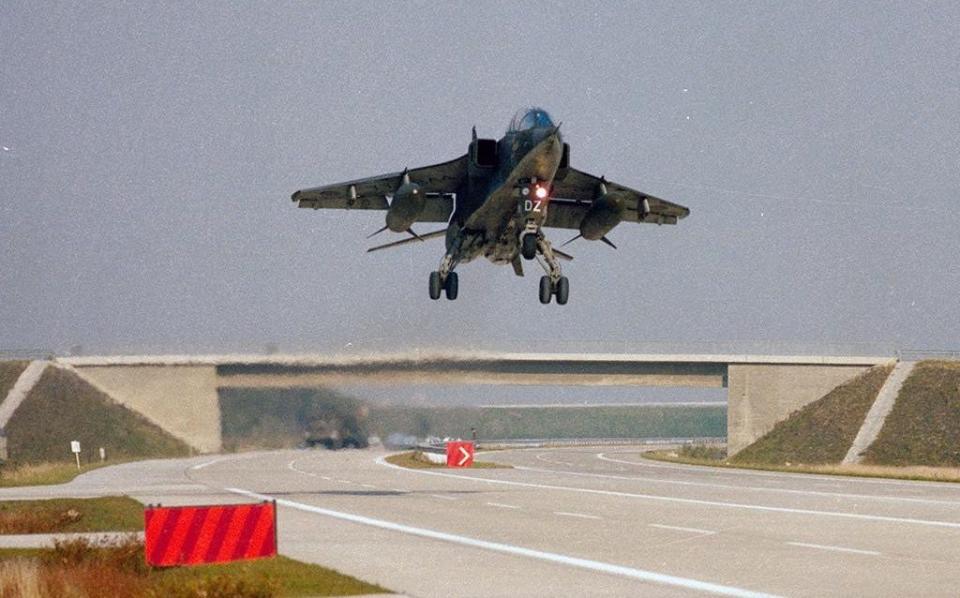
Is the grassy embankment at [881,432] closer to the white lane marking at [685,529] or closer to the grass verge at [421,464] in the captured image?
the grass verge at [421,464]

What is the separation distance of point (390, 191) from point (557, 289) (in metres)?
5.67

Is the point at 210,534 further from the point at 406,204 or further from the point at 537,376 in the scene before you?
the point at 537,376

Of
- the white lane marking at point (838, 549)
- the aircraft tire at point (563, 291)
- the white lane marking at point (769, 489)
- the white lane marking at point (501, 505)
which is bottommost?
the white lane marking at point (769, 489)

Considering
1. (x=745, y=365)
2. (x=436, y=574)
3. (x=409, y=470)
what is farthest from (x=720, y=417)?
(x=436, y=574)

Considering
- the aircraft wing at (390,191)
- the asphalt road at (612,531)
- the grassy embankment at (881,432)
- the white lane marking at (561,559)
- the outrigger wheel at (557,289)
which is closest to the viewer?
the white lane marking at (561,559)

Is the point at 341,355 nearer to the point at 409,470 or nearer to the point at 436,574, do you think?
the point at 409,470

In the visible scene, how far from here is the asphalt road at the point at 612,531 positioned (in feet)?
51.2

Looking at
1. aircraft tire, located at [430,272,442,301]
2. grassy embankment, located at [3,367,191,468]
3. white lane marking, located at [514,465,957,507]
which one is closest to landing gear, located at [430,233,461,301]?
aircraft tire, located at [430,272,442,301]

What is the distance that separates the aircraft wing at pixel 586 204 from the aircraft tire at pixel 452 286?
3.49 metres

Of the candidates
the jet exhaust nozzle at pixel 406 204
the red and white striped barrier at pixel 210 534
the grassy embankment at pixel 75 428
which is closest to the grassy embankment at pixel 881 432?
the jet exhaust nozzle at pixel 406 204

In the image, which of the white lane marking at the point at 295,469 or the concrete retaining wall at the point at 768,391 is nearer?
the white lane marking at the point at 295,469

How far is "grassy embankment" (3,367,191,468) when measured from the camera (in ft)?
237

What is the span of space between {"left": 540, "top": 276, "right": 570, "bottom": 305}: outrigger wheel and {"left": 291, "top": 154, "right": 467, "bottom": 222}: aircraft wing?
3.45 meters

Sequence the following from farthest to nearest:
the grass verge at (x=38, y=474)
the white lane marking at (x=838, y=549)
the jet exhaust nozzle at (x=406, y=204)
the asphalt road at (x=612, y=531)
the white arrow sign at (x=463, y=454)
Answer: the white arrow sign at (x=463, y=454), the grass verge at (x=38, y=474), the jet exhaust nozzle at (x=406, y=204), the white lane marking at (x=838, y=549), the asphalt road at (x=612, y=531)
